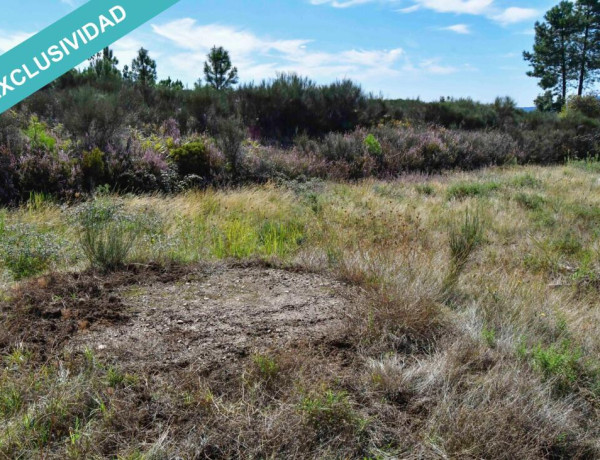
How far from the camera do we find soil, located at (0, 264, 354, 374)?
2.98 m

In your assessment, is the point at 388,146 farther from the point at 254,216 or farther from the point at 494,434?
the point at 494,434

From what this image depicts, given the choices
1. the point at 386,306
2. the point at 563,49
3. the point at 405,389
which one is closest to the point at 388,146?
the point at 386,306

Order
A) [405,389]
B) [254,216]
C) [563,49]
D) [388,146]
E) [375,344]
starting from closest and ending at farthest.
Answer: [405,389] → [375,344] → [254,216] → [388,146] → [563,49]

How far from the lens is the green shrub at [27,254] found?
4523mm

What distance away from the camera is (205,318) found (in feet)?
11.1

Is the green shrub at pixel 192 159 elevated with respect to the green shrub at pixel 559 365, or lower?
elevated

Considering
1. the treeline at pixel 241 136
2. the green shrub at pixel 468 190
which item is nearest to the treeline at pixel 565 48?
the treeline at pixel 241 136

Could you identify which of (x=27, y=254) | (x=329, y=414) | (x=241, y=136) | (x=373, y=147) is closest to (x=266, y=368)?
(x=329, y=414)

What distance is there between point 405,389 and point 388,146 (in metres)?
11.2

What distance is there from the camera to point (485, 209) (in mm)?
7973

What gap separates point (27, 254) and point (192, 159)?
499 cm

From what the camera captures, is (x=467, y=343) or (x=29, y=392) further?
(x=467, y=343)

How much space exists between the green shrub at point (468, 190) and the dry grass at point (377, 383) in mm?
4203

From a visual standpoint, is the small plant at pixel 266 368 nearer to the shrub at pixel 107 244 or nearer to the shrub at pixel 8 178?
the shrub at pixel 107 244
